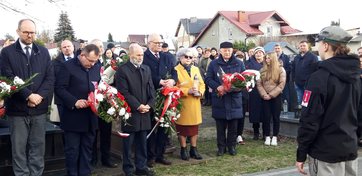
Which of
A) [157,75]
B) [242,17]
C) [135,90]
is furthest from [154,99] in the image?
[242,17]

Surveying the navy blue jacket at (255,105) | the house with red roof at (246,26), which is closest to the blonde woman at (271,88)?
the navy blue jacket at (255,105)

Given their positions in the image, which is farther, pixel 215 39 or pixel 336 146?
pixel 215 39

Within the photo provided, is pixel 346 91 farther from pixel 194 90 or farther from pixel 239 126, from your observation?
pixel 239 126

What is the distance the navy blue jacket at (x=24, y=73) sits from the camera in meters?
5.26

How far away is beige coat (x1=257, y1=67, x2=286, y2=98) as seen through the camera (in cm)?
827

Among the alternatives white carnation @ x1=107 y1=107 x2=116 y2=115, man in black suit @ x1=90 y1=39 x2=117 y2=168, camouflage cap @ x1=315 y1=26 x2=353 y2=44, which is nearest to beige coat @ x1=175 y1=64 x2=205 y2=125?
man in black suit @ x1=90 y1=39 x2=117 y2=168

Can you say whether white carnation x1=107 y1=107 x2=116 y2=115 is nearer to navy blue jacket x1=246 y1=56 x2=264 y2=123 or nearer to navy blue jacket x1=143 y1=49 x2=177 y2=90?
navy blue jacket x1=143 y1=49 x2=177 y2=90

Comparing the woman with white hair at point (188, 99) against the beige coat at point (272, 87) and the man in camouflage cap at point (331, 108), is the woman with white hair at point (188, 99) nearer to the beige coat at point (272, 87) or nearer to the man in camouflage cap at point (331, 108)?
the beige coat at point (272, 87)

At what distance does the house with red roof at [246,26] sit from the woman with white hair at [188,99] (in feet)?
168

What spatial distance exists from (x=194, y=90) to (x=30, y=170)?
2.97m

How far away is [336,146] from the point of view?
344 centimetres

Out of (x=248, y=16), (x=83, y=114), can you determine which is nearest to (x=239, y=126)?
(x=83, y=114)

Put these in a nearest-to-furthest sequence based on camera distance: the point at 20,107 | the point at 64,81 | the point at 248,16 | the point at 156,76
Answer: the point at 20,107 < the point at 64,81 < the point at 156,76 < the point at 248,16

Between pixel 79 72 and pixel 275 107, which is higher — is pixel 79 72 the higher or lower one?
the higher one
